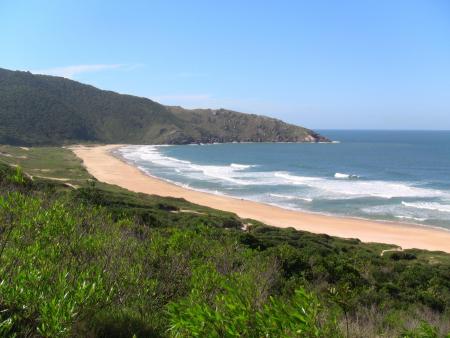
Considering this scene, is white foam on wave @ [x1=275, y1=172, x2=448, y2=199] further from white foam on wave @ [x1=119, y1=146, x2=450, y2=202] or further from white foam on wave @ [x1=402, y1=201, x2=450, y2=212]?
white foam on wave @ [x1=402, y1=201, x2=450, y2=212]

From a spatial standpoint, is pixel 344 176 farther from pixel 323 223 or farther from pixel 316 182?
pixel 323 223

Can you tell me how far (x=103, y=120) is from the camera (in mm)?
147375

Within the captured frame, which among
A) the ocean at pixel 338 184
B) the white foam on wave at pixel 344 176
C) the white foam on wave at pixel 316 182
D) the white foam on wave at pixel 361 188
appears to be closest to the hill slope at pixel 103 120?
the ocean at pixel 338 184

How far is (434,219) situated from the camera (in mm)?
36688

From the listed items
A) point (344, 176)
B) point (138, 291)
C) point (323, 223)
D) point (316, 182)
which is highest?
point (138, 291)

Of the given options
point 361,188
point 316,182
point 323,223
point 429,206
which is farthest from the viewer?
point 316,182

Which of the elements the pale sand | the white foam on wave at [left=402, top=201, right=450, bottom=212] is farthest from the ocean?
the pale sand

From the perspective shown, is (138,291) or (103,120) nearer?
(138,291)

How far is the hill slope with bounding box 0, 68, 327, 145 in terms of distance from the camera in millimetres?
124750

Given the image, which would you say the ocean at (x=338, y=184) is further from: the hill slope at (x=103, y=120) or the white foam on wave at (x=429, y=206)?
the hill slope at (x=103, y=120)

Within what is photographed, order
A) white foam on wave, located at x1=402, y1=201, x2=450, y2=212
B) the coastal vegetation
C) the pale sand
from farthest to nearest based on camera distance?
1. white foam on wave, located at x1=402, y1=201, x2=450, y2=212
2. the pale sand
3. the coastal vegetation

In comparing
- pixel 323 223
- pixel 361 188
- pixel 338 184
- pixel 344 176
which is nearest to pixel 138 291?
pixel 323 223

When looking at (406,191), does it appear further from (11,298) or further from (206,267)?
(11,298)

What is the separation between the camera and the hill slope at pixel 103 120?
124750 mm
